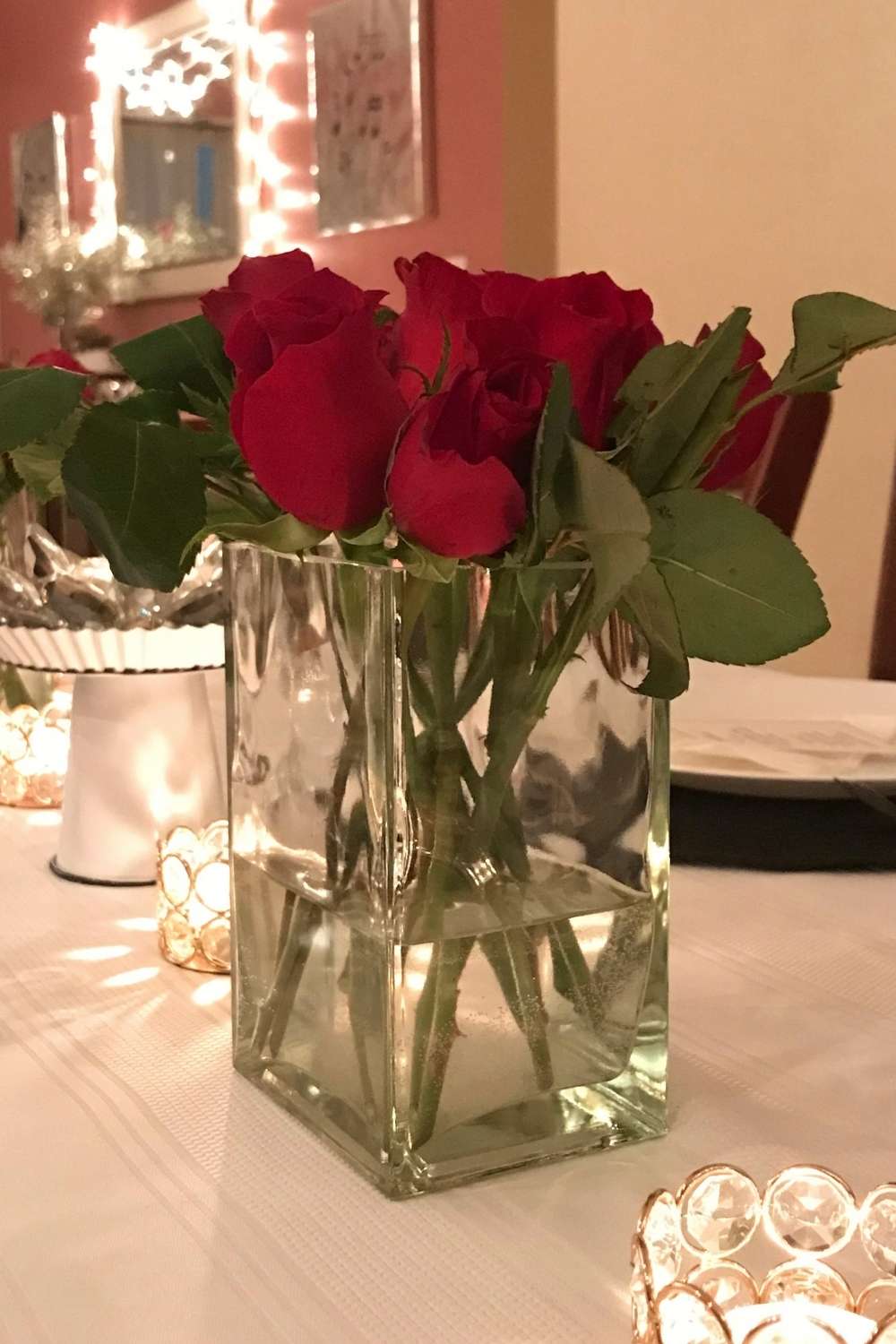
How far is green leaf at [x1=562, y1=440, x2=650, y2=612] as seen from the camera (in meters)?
0.38

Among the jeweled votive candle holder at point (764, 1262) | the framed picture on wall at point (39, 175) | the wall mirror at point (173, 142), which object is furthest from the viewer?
the framed picture on wall at point (39, 175)

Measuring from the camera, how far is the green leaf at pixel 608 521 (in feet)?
1.23

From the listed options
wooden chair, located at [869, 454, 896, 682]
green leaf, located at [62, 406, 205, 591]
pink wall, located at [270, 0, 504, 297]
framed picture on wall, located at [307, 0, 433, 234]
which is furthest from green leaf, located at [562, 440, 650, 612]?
framed picture on wall, located at [307, 0, 433, 234]

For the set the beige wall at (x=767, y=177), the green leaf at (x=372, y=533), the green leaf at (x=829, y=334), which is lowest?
the green leaf at (x=372, y=533)

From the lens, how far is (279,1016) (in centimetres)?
52

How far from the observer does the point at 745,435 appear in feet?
1.51

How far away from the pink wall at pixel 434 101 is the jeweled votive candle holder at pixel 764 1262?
1.96 m

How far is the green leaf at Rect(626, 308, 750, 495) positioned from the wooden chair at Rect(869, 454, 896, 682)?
1.23 meters

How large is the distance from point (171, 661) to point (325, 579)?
0.27 m

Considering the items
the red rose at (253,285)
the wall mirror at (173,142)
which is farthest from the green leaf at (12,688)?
the wall mirror at (173,142)

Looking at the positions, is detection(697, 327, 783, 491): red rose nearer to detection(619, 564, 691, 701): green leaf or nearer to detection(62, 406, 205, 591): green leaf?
detection(619, 564, 691, 701): green leaf

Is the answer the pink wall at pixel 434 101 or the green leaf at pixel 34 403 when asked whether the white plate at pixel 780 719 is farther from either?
the pink wall at pixel 434 101

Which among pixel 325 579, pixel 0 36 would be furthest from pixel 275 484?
pixel 0 36

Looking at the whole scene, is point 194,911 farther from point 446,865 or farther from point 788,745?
point 788,745
